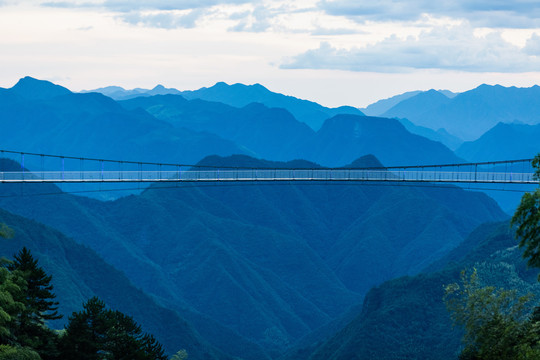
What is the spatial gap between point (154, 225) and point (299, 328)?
50.2 meters

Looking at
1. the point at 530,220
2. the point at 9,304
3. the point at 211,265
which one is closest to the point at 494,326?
the point at 530,220

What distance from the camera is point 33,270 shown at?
117ft

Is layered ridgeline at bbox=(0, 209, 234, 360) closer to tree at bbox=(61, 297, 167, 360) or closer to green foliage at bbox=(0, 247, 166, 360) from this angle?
tree at bbox=(61, 297, 167, 360)

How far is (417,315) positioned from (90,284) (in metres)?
55.6

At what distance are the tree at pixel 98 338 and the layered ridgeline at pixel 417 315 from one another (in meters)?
70.1

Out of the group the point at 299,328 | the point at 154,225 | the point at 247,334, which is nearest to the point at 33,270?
the point at 247,334

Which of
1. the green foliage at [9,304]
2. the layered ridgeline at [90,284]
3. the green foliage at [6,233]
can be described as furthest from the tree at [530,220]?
the layered ridgeline at [90,284]

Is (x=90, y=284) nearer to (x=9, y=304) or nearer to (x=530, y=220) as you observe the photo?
(x=9, y=304)

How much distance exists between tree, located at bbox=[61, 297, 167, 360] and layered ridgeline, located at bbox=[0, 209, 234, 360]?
3156 inches

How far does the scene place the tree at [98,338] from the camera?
3525cm

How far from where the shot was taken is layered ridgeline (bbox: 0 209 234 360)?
393 feet

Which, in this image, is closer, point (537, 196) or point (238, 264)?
point (537, 196)

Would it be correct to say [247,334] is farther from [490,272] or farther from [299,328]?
[490,272]

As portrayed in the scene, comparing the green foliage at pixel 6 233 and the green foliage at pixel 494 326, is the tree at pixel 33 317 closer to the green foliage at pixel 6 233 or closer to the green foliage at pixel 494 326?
the green foliage at pixel 6 233
